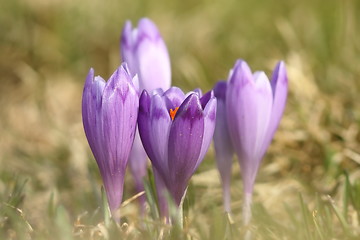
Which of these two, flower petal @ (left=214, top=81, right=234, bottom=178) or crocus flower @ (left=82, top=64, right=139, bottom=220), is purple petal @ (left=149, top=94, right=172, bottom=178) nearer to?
crocus flower @ (left=82, top=64, right=139, bottom=220)

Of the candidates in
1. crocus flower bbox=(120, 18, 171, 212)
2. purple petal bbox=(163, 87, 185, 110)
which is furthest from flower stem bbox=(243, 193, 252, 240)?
purple petal bbox=(163, 87, 185, 110)

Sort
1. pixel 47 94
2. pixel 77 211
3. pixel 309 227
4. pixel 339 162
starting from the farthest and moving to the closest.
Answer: pixel 47 94 → pixel 339 162 → pixel 77 211 → pixel 309 227

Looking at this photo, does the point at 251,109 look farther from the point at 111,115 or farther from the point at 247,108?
the point at 111,115

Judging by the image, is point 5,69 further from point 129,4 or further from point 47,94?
point 129,4

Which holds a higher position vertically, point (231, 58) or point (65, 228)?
point (231, 58)

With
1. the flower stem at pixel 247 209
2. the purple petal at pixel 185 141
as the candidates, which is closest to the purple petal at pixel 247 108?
the flower stem at pixel 247 209

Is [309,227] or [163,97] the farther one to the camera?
[309,227]

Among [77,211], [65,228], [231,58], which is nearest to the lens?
[65,228]

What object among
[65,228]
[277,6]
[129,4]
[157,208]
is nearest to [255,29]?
[277,6]


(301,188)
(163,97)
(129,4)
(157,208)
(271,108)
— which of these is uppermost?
(129,4)
